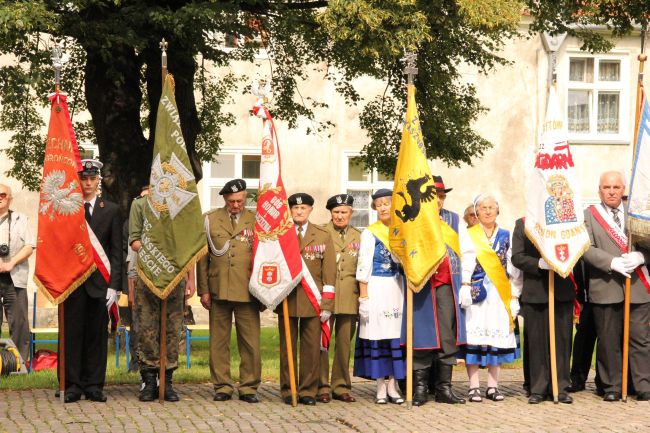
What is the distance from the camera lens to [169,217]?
1130 centimetres

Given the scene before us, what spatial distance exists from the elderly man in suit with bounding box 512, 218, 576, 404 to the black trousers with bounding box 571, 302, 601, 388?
691mm

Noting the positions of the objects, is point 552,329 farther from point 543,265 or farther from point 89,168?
point 89,168

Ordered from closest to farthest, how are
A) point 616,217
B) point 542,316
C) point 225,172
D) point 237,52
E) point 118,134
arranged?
point 542,316, point 616,217, point 118,134, point 237,52, point 225,172

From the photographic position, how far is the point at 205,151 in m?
20.6

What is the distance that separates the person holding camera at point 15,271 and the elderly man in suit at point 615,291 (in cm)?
625

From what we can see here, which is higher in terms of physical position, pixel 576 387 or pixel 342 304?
pixel 342 304

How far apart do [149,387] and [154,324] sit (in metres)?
0.56

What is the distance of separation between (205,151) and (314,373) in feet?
31.5

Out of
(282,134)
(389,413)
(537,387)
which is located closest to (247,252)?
(389,413)

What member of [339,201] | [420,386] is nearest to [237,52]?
[339,201]

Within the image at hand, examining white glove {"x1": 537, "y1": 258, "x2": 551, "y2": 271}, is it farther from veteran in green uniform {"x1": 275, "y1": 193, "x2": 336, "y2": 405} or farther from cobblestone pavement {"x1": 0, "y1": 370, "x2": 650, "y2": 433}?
veteran in green uniform {"x1": 275, "y1": 193, "x2": 336, "y2": 405}

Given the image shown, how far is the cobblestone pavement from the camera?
9.84 metres

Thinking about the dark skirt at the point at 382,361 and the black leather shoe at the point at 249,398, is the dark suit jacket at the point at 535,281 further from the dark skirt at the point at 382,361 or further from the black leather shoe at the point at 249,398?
the black leather shoe at the point at 249,398

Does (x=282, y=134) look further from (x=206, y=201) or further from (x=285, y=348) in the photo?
(x=285, y=348)
